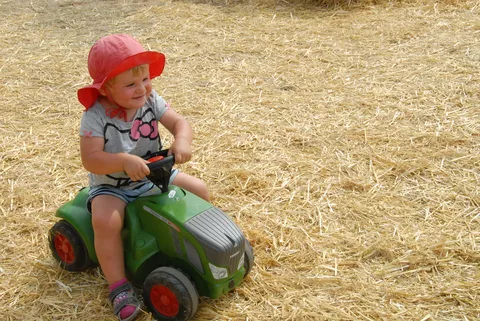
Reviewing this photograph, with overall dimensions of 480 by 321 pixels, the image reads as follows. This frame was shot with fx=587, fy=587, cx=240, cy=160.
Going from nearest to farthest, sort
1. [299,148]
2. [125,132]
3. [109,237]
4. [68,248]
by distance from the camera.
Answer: [109,237], [125,132], [68,248], [299,148]

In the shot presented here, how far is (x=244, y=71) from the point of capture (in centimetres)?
597

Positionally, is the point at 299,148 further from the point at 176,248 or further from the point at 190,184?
the point at 176,248

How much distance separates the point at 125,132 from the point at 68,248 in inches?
27.2

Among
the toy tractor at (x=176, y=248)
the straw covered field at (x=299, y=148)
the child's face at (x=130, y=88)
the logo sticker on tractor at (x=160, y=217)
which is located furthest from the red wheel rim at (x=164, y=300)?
the child's face at (x=130, y=88)

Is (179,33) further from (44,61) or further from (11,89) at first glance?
(11,89)

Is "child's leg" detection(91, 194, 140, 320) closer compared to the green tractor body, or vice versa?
the green tractor body

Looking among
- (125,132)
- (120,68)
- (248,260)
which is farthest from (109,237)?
(120,68)

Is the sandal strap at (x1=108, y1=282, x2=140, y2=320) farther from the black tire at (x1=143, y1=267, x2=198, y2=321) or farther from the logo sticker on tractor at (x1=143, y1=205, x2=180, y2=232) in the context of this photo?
the logo sticker on tractor at (x1=143, y1=205, x2=180, y2=232)

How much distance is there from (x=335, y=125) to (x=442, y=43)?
245 cm

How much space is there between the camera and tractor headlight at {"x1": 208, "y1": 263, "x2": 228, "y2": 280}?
8.71 ft

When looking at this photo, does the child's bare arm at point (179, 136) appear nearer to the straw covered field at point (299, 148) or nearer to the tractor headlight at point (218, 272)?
the tractor headlight at point (218, 272)

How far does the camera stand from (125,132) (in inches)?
114

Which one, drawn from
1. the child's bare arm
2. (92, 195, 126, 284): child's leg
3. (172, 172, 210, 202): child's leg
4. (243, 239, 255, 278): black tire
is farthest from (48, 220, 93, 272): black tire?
(243, 239, 255, 278): black tire

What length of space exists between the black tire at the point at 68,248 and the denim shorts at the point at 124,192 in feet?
0.57
